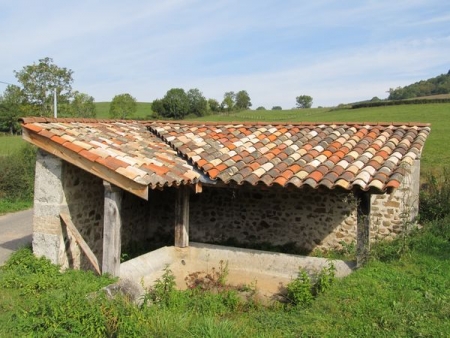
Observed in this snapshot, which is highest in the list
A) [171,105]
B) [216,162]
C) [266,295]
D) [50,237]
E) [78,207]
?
[171,105]

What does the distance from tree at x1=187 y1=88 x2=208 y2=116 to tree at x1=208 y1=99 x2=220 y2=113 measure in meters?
0.96

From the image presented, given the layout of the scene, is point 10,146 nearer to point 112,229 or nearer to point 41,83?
point 41,83

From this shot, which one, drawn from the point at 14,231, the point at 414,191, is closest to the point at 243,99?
the point at 14,231

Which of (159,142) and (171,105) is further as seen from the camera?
(171,105)

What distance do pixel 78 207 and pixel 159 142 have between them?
2.23 meters

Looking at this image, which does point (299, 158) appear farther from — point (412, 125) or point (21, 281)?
point (21, 281)

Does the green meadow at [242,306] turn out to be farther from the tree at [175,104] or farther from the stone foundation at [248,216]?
the tree at [175,104]

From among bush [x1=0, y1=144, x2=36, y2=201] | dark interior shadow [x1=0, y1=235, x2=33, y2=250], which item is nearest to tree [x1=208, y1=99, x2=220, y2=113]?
bush [x1=0, y1=144, x2=36, y2=201]

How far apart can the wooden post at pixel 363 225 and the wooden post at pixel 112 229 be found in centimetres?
384

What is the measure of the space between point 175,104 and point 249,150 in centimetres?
4666

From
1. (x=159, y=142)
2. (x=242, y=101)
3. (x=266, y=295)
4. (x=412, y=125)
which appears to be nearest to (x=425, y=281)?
(x=266, y=295)

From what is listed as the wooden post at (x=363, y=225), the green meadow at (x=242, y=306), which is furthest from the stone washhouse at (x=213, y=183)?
the green meadow at (x=242, y=306)

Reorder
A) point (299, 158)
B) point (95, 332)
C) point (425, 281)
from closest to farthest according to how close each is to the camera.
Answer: point (95, 332)
point (425, 281)
point (299, 158)

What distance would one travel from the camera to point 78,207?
289 inches
